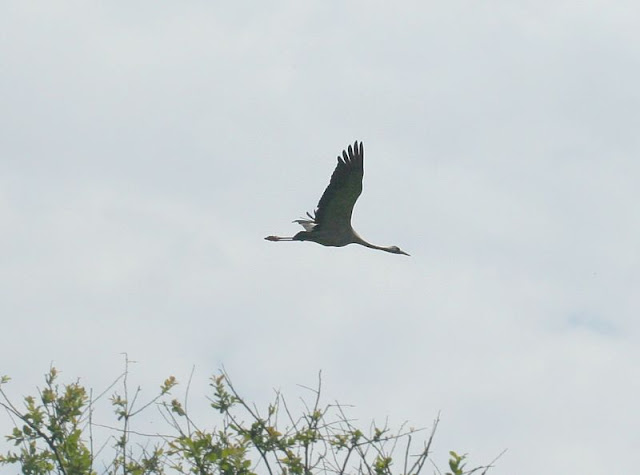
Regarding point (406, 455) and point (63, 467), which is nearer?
point (406, 455)

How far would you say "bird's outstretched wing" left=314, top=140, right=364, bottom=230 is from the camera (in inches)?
654

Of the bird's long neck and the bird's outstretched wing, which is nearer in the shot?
the bird's outstretched wing

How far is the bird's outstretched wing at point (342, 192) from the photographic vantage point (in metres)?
16.6

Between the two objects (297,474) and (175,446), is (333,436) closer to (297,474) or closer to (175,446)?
(297,474)

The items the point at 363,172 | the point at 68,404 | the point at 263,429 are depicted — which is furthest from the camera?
the point at 363,172

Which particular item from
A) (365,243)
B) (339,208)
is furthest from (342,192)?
(365,243)

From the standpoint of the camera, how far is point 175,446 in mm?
9391

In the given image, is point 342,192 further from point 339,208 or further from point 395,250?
point 395,250

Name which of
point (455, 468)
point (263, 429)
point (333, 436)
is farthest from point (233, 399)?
point (455, 468)

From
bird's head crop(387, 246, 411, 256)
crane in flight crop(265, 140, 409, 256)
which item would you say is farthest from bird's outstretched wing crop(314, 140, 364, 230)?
bird's head crop(387, 246, 411, 256)

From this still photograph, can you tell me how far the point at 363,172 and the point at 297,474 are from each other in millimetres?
8297

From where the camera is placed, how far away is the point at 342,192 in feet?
55.2

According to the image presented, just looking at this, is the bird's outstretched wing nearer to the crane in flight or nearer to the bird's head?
the crane in flight

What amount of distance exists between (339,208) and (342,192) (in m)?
0.39
